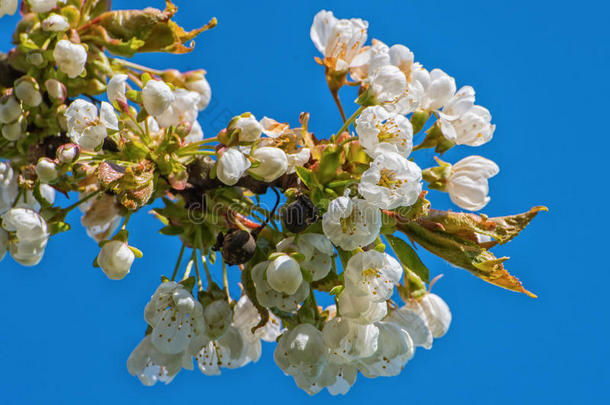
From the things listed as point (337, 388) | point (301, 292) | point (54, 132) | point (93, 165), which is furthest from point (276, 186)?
point (54, 132)

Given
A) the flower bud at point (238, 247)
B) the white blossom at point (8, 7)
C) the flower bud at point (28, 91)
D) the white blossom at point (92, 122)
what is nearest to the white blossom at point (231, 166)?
the flower bud at point (238, 247)

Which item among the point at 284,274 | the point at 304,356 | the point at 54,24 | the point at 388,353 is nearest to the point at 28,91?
the point at 54,24

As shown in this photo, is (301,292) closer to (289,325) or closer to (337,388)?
(289,325)

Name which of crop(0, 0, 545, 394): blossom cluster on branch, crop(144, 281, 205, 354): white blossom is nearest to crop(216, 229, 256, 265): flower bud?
crop(0, 0, 545, 394): blossom cluster on branch

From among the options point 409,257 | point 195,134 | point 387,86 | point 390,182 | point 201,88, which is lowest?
point 195,134

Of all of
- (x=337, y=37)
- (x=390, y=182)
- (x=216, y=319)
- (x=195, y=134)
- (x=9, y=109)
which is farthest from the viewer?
(x=195, y=134)

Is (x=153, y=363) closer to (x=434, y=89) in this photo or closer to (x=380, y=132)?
(x=380, y=132)

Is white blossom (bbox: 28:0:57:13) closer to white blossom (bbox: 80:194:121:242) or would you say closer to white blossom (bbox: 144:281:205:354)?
white blossom (bbox: 80:194:121:242)
